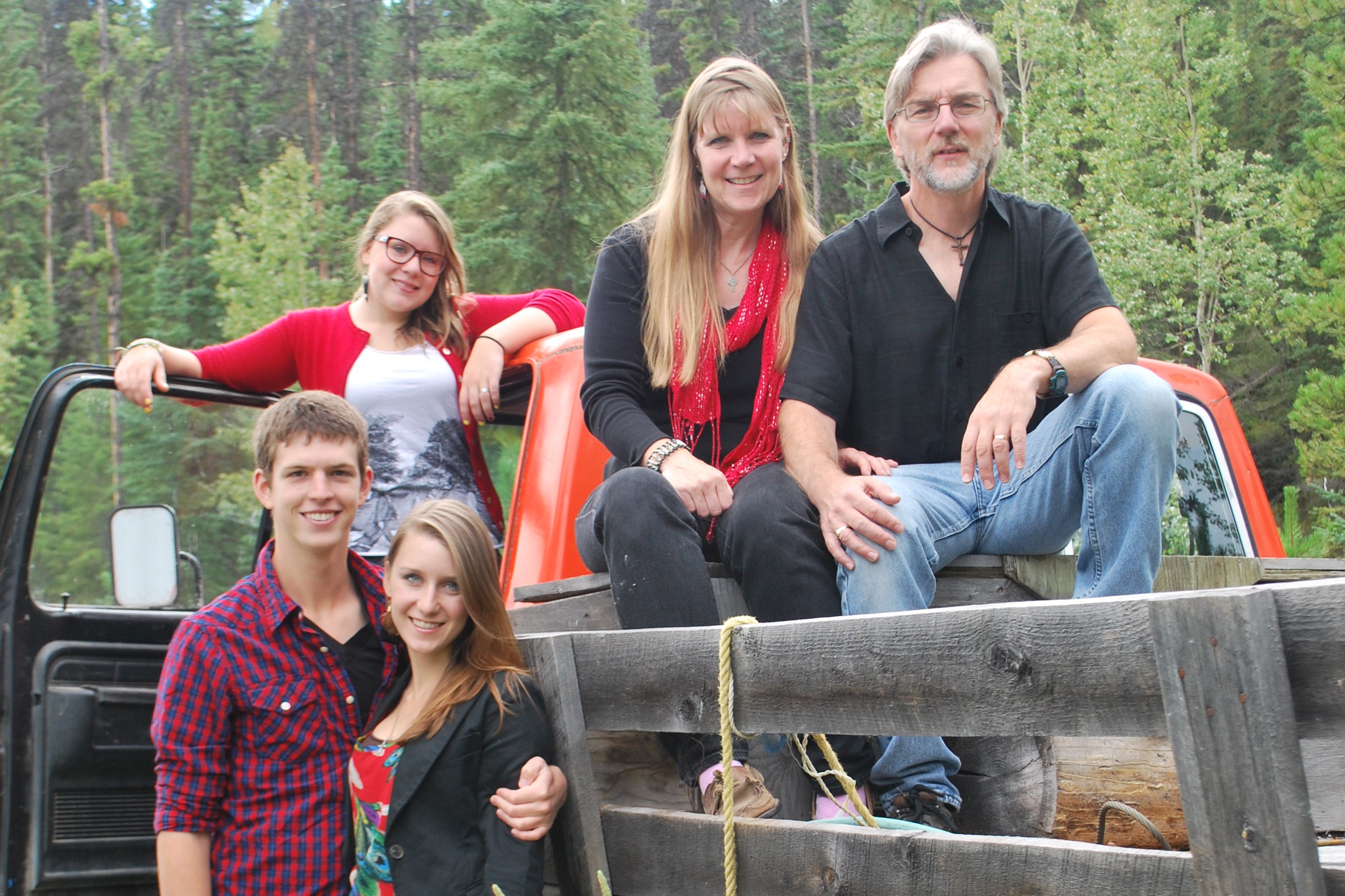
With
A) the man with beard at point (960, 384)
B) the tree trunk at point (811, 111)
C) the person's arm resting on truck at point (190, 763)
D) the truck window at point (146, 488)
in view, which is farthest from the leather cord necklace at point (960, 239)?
the tree trunk at point (811, 111)

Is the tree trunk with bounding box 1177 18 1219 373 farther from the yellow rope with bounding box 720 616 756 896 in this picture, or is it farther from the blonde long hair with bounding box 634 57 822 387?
the yellow rope with bounding box 720 616 756 896

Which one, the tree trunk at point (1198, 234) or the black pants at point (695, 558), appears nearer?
the black pants at point (695, 558)

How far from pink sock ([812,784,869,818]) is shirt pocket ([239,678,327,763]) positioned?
1089mm

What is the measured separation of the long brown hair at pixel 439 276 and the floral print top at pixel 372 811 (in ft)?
5.95

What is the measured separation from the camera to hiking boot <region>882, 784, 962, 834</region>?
2348mm

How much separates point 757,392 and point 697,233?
486 mm

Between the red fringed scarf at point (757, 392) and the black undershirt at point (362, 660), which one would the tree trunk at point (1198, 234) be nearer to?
the red fringed scarf at point (757, 392)

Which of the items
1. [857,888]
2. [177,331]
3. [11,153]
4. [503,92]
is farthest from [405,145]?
[857,888]

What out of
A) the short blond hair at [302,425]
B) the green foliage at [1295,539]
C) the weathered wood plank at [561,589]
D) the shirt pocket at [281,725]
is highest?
the short blond hair at [302,425]

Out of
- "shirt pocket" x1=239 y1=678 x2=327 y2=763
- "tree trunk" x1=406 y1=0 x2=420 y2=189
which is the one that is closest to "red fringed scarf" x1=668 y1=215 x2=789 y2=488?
"shirt pocket" x1=239 y1=678 x2=327 y2=763

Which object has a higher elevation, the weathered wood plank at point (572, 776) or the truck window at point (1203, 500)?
the truck window at point (1203, 500)

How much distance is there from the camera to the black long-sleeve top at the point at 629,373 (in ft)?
10.2

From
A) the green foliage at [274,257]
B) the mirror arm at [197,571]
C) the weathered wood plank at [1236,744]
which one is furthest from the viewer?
the green foliage at [274,257]

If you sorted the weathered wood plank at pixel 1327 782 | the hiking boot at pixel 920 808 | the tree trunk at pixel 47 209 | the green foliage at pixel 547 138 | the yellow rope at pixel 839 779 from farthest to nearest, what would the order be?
the tree trunk at pixel 47 209, the green foliage at pixel 547 138, the hiking boot at pixel 920 808, the weathered wood plank at pixel 1327 782, the yellow rope at pixel 839 779
